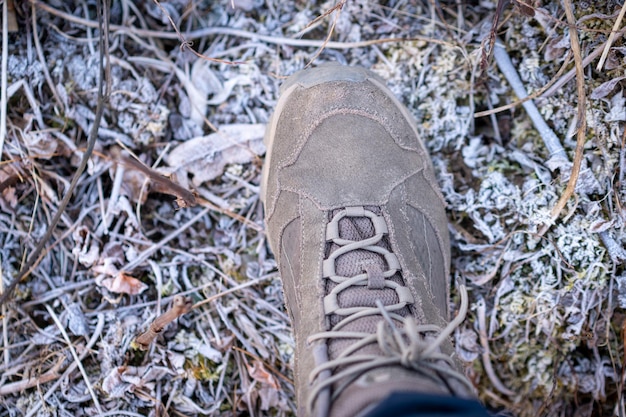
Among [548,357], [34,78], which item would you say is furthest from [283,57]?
[548,357]

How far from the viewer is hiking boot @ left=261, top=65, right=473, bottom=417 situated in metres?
1.38

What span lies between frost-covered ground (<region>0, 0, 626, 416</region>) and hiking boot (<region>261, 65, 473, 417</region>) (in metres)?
0.16

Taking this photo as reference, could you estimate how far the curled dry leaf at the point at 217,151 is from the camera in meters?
1.87

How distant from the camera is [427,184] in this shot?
174cm

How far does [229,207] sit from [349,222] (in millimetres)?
529

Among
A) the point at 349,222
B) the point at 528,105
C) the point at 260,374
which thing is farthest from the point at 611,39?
the point at 260,374

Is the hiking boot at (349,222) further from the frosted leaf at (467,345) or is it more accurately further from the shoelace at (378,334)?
the frosted leaf at (467,345)

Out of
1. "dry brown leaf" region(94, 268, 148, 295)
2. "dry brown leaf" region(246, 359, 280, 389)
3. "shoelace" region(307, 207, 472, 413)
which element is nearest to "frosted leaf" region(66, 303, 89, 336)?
"dry brown leaf" region(94, 268, 148, 295)

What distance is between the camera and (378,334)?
3.91ft

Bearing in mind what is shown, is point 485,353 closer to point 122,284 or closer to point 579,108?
point 579,108

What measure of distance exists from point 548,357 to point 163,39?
180 cm

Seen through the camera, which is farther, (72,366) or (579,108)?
(72,366)

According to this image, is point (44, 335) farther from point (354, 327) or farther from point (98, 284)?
point (354, 327)

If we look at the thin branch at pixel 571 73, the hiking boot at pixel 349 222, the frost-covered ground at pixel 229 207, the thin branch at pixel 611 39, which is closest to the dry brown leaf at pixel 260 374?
the frost-covered ground at pixel 229 207
